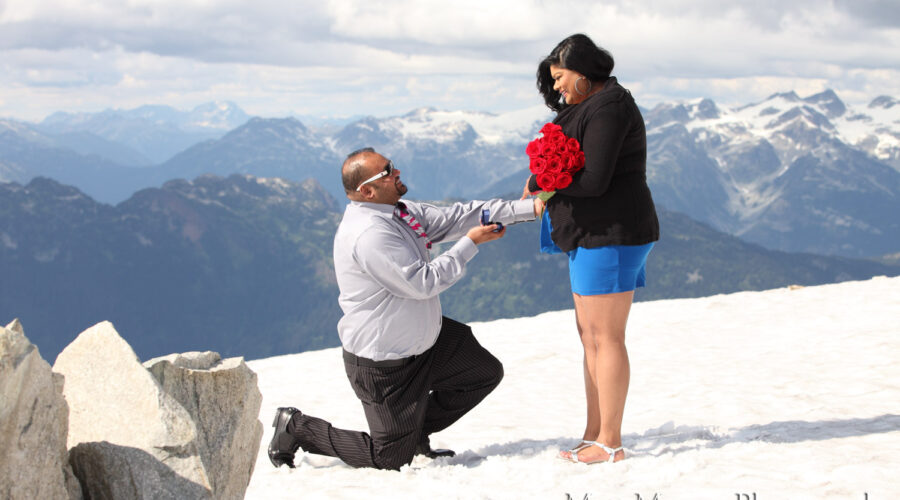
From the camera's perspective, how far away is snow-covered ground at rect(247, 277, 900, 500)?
211 inches

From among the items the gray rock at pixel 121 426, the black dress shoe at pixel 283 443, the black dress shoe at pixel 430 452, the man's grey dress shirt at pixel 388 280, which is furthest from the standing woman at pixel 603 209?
the gray rock at pixel 121 426

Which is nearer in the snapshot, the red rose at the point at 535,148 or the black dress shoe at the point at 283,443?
the red rose at the point at 535,148

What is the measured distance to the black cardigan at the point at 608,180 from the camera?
5.18 meters

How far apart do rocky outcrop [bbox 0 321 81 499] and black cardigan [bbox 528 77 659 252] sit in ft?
11.6

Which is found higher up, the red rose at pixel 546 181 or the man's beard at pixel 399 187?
the man's beard at pixel 399 187

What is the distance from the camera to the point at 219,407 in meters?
5.42

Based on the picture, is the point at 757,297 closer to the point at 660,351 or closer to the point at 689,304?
the point at 689,304

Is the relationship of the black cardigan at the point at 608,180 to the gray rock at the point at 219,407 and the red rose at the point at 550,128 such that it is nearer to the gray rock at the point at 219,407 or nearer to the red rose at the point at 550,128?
the red rose at the point at 550,128

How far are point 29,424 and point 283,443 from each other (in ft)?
8.86

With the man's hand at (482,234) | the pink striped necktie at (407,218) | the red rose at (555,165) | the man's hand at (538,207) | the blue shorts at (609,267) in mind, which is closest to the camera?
the red rose at (555,165)

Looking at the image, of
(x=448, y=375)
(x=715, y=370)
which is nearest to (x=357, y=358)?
(x=448, y=375)

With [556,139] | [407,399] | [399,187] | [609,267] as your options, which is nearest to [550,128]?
[556,139]

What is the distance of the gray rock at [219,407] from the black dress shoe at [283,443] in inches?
25.3

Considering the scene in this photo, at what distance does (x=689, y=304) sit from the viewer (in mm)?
17188
